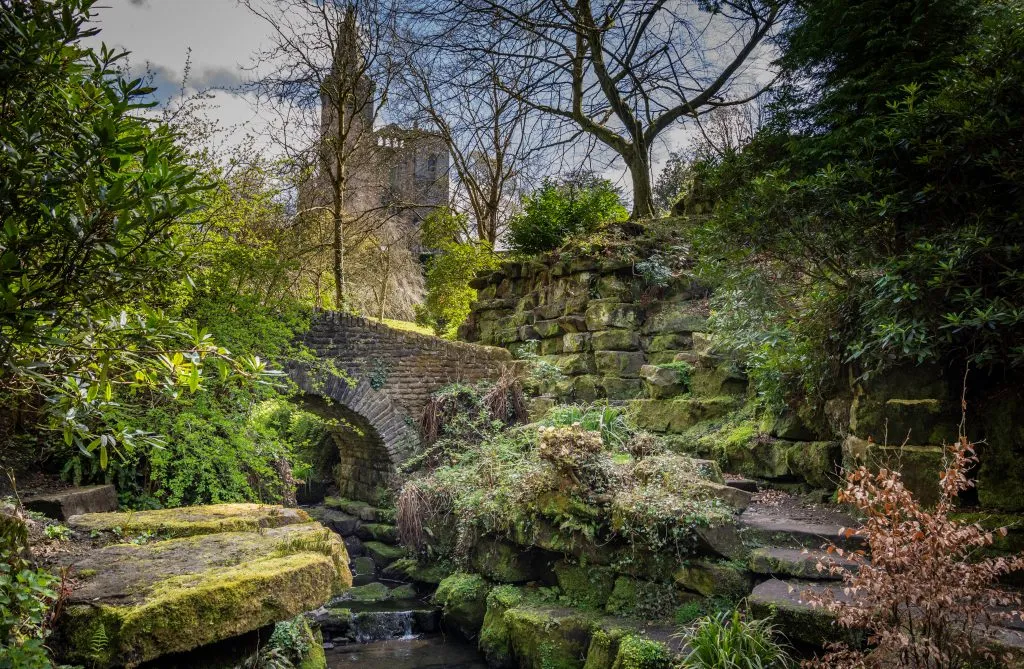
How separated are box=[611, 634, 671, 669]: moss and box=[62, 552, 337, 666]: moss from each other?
2.64 m

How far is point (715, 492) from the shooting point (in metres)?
5.33

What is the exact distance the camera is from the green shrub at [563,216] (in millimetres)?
11344

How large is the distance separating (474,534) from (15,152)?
5.82 m

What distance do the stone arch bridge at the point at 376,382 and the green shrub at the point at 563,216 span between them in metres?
2.48

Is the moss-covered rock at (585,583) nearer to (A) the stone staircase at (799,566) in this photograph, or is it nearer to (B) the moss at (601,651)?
(B) the moss at (601,651)

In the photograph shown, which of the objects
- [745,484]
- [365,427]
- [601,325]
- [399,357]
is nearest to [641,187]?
[601,325]

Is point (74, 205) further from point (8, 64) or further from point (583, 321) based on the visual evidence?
point (583, 321)

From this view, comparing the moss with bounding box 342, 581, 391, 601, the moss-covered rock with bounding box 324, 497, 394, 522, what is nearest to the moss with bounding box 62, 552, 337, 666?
the moss with bounding box 342, 581, 391, 601

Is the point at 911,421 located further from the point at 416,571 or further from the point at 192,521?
the point at 416,571

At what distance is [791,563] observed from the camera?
14.6 ft

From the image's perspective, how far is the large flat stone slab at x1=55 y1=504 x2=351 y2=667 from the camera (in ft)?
7.02

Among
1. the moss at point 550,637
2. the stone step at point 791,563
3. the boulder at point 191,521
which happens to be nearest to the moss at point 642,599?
the moss at point 550,637

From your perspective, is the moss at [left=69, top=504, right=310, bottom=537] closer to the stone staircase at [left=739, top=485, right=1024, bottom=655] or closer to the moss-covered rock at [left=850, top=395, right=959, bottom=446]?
the stone staircase at [left=739, top=485, right=1024, bottom=655]

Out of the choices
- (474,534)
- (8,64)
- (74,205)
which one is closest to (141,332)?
(74,205)
